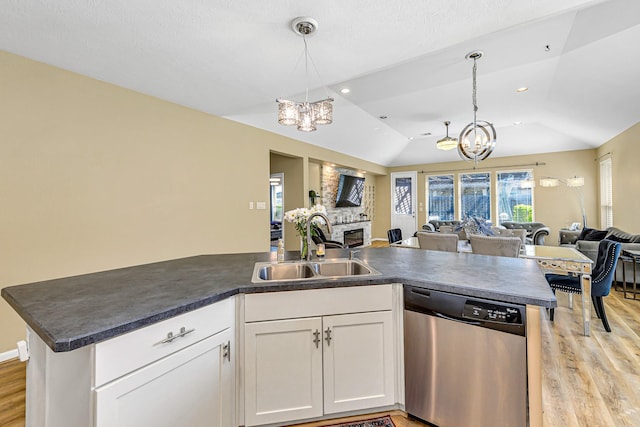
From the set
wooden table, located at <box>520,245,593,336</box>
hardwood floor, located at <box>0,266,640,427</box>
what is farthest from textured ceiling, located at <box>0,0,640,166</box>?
hardwood floor, located at <box>0,266,640,427</box>

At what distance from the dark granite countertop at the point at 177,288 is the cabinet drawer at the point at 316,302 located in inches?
1.7

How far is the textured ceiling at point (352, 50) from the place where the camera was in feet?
6.17

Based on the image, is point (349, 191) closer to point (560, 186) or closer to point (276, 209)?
point (276, 209)

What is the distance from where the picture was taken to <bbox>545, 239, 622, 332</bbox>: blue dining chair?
9.00 feet

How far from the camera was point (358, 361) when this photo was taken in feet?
5.24

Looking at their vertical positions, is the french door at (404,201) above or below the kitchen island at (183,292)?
above

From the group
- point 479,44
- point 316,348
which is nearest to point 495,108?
point 479,44

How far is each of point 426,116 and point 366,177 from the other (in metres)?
3.90

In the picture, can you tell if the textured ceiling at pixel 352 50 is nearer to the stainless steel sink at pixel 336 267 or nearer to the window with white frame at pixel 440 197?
the stainless steel sink at pixel 336 267

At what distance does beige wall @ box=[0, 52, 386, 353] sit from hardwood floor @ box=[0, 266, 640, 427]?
34.8 inches

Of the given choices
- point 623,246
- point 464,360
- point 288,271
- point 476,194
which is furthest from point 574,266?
point 476,194

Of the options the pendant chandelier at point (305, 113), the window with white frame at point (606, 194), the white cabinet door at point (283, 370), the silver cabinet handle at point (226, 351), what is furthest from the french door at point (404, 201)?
the silver cabinet handle at point (226, 351)

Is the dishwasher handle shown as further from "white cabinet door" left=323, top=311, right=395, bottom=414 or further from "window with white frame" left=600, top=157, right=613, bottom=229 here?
"window with white frame" left=600, top=157, right=613, bottom=229

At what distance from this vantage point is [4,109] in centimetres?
229
